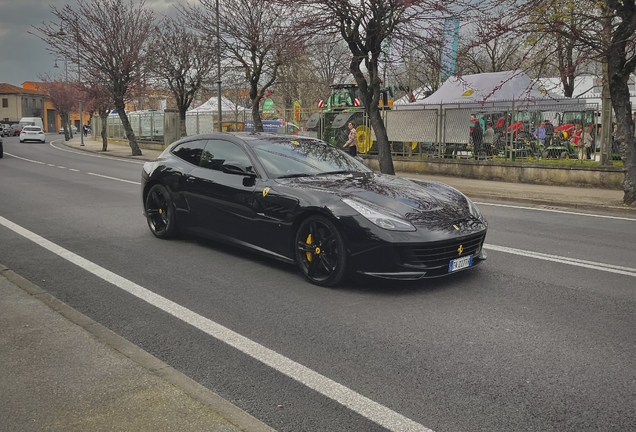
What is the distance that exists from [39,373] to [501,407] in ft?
9.05

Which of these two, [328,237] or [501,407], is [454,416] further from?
[328,237]

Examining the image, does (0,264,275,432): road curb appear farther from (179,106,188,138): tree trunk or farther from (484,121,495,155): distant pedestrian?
(179,106,188,138): tree trunk

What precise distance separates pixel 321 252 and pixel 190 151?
2.88 meters

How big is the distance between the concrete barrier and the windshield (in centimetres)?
978

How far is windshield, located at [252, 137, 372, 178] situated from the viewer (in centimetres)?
678

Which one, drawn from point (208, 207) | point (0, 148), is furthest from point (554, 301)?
point (0, 148)

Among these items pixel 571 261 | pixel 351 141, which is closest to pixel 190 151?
pixel 571 261

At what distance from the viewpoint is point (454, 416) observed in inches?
132

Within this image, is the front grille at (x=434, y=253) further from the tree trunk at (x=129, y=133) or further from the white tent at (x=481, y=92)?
the tree trunk at (x=129, y=133)

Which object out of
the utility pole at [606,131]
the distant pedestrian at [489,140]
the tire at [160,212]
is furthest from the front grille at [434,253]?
the distant pedestrian at [489,140]

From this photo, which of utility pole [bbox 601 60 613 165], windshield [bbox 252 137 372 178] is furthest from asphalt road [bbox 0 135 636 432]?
utility pole [bbox 601 60 613 165]

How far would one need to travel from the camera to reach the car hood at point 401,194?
5777 millimetres

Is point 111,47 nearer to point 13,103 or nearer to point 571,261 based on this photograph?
point 571,261

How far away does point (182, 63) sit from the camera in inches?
1398
